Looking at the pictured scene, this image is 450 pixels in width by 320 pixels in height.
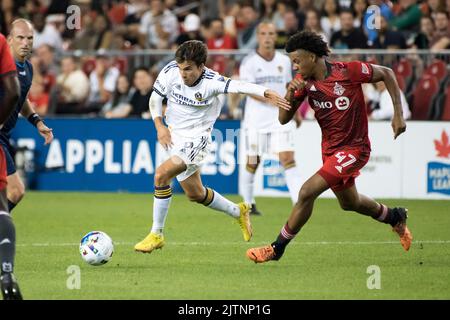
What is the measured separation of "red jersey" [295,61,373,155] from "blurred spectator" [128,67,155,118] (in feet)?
31.9

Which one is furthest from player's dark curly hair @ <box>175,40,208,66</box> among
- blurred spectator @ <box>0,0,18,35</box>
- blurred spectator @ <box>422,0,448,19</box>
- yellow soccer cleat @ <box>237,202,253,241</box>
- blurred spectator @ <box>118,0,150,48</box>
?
blurred spectator @ <box>0,0,18,35</box>

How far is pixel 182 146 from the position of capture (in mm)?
11242

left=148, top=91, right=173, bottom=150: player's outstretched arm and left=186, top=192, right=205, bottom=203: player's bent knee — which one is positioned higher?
left=148, top=91, right=173, bottom=150: player's outstretched arm

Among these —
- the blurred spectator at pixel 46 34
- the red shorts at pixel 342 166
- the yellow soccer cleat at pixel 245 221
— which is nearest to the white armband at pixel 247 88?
the red shorts at pixel 342 166

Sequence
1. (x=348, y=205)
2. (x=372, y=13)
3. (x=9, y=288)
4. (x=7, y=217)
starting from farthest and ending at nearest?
1. (x=372, y=13)
2. (x=348, y=205)
3. (x=7, y=217)
4. (x=9, y=288)

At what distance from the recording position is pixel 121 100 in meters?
20.2

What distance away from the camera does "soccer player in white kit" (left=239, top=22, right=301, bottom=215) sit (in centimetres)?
1533

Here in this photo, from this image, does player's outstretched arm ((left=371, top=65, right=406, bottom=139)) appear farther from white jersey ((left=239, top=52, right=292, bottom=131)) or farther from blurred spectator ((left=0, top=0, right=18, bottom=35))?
blurred spectator ((left=0, top=0, right=18, bottom=35))

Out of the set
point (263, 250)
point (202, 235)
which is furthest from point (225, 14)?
point (263, 250)

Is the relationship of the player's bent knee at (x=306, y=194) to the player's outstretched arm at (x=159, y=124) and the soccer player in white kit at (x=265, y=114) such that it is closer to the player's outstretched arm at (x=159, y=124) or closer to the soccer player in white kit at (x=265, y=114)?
the player's outstretched arm at (x=159, y=124)

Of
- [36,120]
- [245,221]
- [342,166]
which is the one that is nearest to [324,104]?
[342,166]

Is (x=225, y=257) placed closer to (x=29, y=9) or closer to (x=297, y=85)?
(x=297, y=85)

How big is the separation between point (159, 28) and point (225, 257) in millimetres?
11863

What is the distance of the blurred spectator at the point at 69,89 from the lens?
20.7 metres
